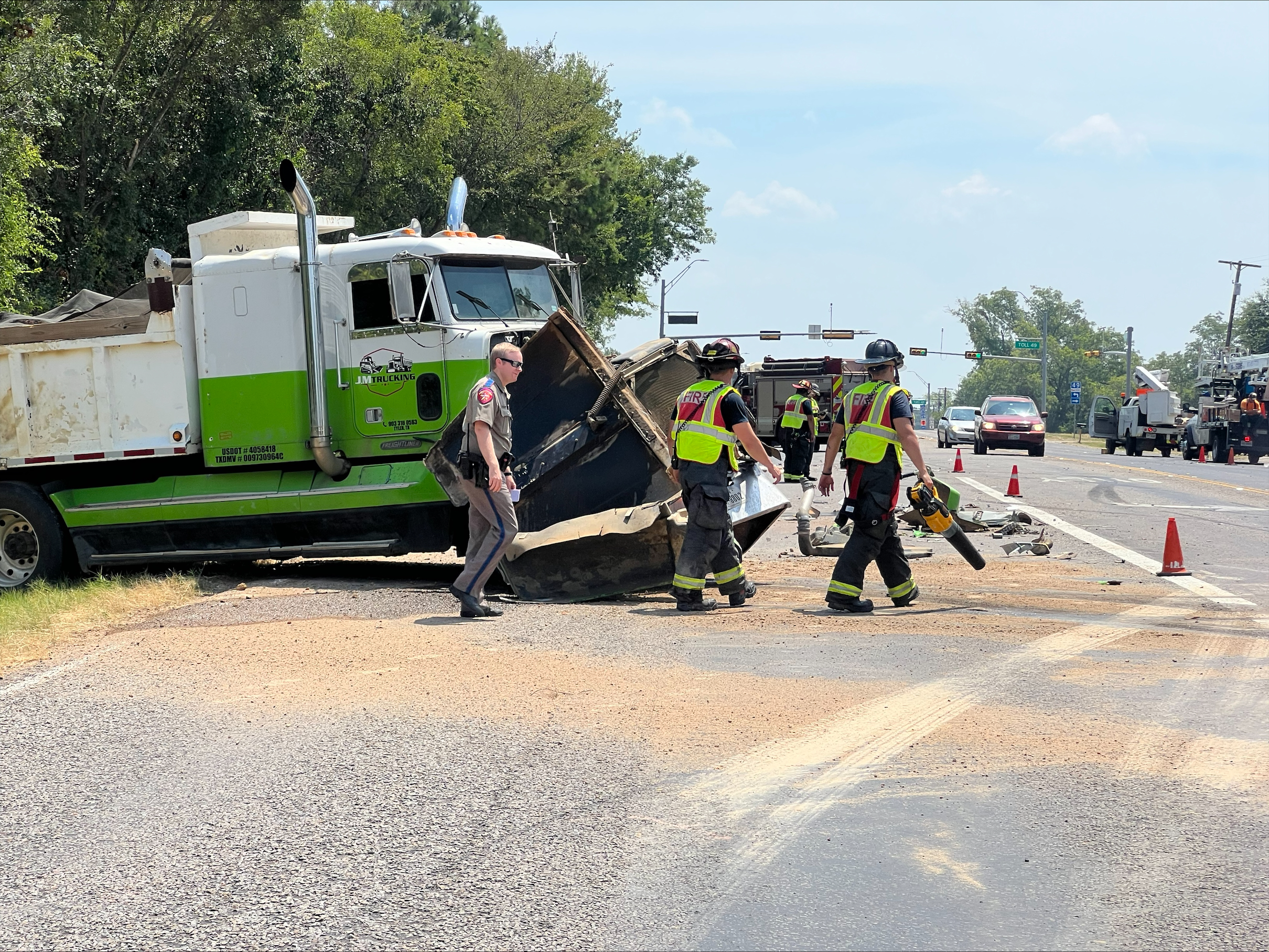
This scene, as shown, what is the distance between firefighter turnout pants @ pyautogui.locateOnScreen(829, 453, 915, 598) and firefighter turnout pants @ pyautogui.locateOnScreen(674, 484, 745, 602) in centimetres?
79

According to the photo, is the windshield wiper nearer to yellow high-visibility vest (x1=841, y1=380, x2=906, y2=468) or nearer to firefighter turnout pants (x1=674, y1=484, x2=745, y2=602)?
firefighter turnout pants (x1=674, y1=484, x2=745, y2=602)

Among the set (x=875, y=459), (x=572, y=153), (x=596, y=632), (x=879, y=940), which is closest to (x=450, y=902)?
(x=879, y=940)

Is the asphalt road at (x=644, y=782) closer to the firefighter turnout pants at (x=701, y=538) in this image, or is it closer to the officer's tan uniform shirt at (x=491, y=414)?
the firefighter turnout pants at (x=701, y=538)

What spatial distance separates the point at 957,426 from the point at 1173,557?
3616 cm

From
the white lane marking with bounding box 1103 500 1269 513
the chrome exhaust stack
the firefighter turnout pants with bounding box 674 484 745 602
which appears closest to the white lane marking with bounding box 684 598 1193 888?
the firefighter turnout pants with bounding box 674 484 745 602

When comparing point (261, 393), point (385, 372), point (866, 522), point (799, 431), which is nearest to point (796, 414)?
point (799, 431)

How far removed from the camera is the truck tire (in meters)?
11.7

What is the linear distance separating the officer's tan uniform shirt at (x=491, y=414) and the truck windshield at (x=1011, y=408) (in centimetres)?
3335

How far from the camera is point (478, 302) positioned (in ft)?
35.7

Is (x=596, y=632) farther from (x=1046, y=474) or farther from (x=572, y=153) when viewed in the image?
(x=572, y=153)

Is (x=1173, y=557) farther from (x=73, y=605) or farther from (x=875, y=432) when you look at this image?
(x=73, y=605)

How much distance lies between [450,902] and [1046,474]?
967 inches

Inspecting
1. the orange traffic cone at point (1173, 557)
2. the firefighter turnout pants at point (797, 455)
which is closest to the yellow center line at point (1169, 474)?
the firefighter turnout pants at point (797, 455)

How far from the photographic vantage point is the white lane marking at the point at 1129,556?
9961 mm
